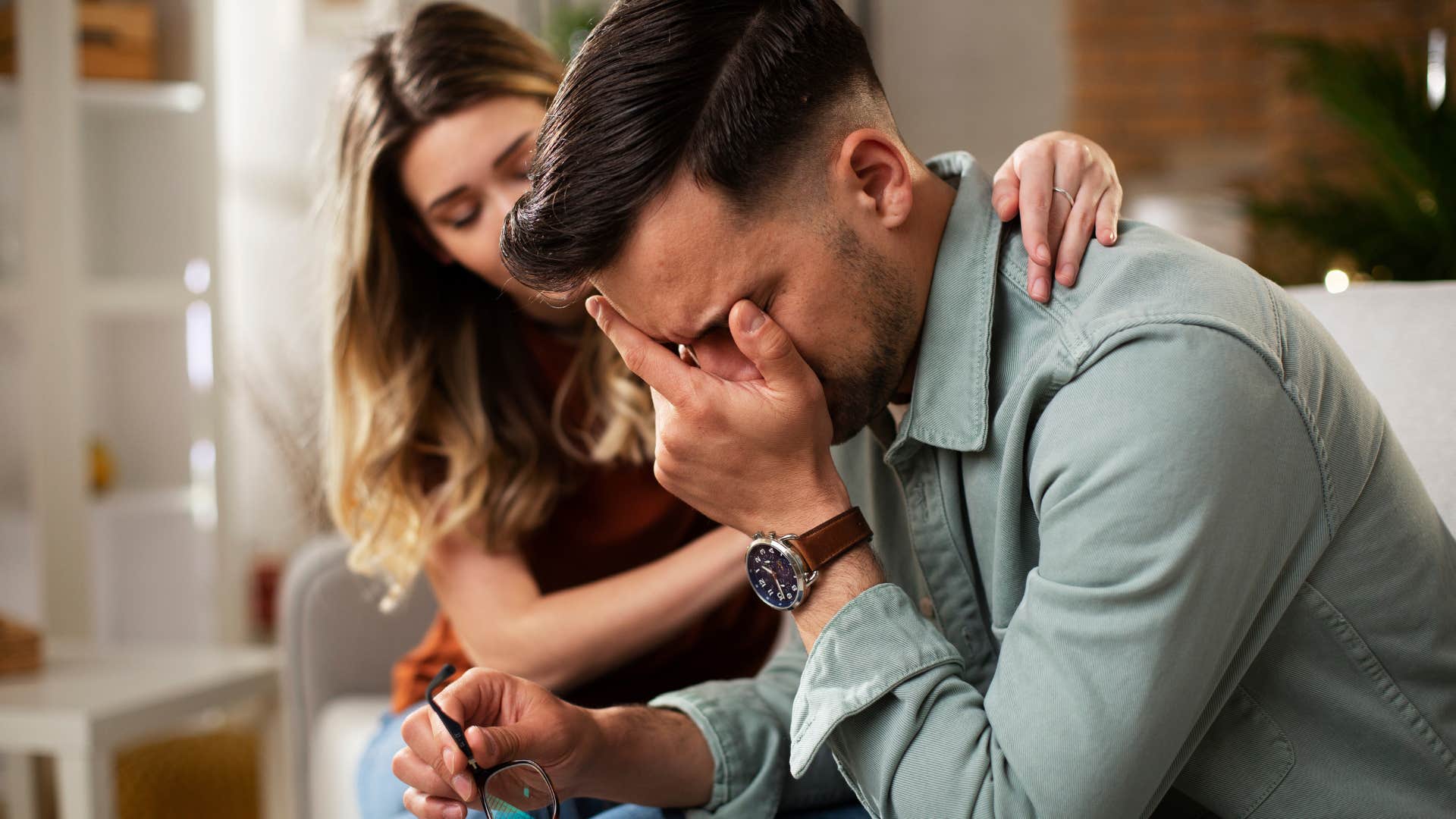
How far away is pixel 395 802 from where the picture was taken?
4.42ft

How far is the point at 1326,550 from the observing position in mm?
867

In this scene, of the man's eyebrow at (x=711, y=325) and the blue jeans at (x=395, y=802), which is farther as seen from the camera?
the blue jeans at (x=395, y=802)

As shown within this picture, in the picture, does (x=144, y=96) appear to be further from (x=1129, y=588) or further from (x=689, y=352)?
(x=1129, y=588)

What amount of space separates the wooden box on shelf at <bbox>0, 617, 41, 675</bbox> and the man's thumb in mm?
1721

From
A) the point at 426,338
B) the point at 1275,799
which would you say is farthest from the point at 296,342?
the point at 1275,799

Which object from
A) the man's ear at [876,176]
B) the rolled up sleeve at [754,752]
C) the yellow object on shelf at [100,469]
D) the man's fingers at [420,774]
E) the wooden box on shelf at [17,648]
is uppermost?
the man's ear at [876,176]

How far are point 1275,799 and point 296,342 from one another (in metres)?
3.46

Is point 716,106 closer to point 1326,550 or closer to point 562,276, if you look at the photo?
point 562,276

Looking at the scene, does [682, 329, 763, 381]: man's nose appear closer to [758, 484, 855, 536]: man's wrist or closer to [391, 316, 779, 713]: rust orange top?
[758, 484, 855, 536]: man's wrist

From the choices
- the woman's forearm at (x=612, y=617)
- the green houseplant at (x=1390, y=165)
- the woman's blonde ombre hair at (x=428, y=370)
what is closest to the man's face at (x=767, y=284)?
the woman's forearm at (x=612, y=617)

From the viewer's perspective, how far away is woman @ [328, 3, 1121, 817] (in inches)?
55.7

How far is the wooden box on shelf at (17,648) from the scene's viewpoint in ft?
6.86

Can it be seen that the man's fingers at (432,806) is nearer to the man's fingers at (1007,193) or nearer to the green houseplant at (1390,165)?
the man's fingers at (1007,193)

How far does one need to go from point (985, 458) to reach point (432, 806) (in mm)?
489
